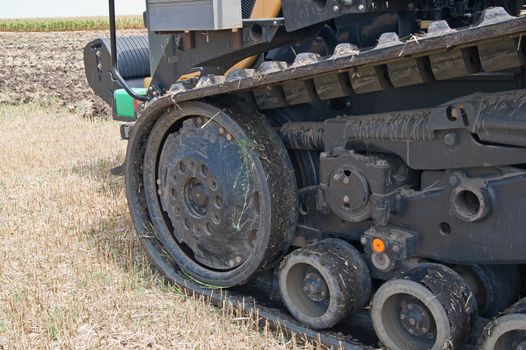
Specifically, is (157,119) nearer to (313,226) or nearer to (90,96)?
(313,226)

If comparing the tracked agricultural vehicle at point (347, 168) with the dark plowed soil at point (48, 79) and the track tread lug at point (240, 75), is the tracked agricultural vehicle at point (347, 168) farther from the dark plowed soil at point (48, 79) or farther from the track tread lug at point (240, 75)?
the dark plowed soil at point (48, 79)

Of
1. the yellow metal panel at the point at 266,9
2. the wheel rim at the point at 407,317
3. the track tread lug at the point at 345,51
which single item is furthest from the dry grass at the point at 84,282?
the yellow metal panel at the point at 266,9

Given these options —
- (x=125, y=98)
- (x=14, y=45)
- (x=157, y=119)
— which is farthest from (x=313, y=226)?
(x=14, y=45)

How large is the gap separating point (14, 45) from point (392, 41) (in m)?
26.9

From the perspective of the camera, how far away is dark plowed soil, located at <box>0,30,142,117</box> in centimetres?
1318

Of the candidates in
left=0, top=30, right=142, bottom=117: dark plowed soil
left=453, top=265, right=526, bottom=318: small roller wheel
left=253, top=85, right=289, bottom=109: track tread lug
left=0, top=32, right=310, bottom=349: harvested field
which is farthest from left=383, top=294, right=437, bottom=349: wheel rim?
left=0, top=30, right=142, bottom=117: dark plowed soil

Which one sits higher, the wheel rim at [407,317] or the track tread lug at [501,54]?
the track tread lug at [501,54]

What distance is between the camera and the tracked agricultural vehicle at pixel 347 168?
271 centimetres

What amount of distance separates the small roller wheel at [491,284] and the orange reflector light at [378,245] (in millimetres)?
322

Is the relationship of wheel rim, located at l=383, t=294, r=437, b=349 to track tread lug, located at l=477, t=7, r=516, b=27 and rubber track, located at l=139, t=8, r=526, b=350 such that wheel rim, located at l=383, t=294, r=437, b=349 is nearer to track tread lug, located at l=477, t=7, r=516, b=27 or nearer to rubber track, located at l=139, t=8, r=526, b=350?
rubber track, located at l=139, t=8, r=526, b=350

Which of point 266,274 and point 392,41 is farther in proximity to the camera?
point 266,274

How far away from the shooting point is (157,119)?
3.96m

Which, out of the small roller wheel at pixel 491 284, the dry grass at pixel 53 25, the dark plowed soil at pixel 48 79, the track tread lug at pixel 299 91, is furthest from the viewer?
the dry grass at pixel 53 25

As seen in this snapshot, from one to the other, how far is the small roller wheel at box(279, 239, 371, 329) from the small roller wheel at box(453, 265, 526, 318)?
0.42 meters
